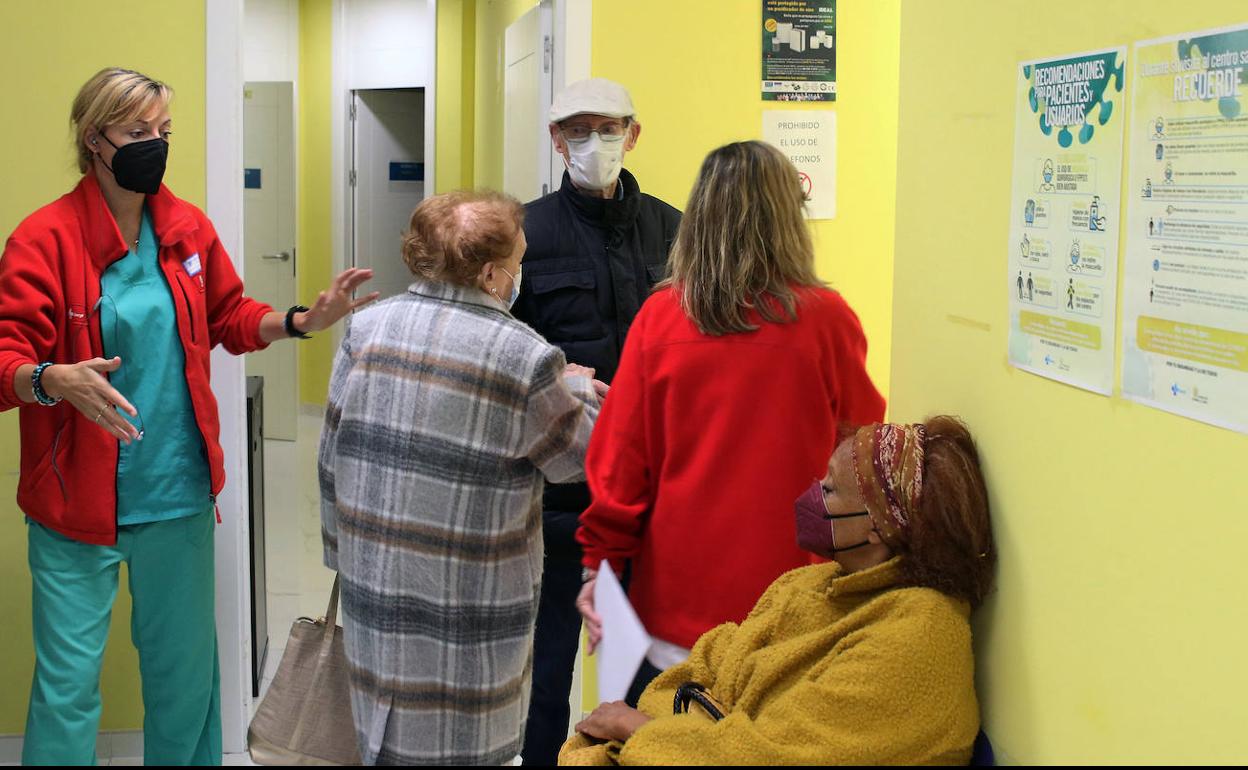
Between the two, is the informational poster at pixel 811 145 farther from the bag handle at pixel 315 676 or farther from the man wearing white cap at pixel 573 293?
the bag handle at pixel 315 676

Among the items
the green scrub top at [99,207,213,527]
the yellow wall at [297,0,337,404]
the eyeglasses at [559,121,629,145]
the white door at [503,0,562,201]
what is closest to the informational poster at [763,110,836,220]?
the white door at [503,0,562,201]

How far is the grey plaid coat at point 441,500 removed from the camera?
219 centimetres

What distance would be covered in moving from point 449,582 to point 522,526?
0.53ft

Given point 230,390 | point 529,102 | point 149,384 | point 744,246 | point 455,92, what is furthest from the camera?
point 455,92

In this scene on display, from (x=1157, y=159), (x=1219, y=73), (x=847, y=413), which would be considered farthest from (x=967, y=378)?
(x=1219, y=73)

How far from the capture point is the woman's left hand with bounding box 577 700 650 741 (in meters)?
2.03

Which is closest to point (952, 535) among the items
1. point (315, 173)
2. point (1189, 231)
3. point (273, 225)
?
point (1189, 231)

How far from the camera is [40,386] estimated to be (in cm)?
252

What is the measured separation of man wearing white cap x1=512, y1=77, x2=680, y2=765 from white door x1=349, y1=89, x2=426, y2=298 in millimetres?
5588

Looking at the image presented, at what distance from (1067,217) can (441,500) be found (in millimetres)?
1112

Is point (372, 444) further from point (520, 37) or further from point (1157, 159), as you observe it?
point (520, 37)

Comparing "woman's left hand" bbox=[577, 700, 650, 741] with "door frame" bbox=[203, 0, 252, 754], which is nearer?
"woman's left hand" bbox=[577, 700, 650, 741]

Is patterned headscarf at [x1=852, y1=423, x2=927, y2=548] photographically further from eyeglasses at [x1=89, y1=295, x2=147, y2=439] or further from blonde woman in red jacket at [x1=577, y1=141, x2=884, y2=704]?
eyeglasses at [x1=89, y1=295, x2=147, y2=439]

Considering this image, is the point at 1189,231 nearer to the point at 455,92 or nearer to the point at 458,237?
the point at 458,237
